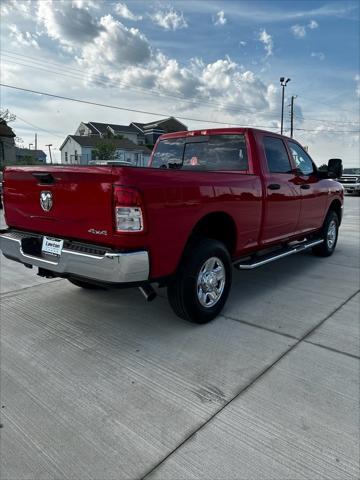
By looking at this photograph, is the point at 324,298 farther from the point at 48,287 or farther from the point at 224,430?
the point at 48,287

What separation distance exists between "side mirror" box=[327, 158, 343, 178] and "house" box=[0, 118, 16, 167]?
35826 millimetres

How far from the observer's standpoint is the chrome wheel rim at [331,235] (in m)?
6.59

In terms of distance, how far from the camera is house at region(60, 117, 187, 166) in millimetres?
49531

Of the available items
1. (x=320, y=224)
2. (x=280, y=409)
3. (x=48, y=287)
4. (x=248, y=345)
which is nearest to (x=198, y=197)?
(x=248, y=345)

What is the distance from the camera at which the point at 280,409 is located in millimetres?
2373

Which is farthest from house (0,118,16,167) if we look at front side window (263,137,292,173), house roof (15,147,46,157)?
front side window (263,137,292,173)

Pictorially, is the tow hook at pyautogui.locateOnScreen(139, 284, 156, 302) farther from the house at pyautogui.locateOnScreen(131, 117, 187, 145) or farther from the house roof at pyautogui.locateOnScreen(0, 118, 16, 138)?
the house at pyautogui.locateOnScreen(131, 117, 187, 145)

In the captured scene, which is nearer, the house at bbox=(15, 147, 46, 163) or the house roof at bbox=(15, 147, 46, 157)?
the house at bbox=(15, 147, 46, 163)

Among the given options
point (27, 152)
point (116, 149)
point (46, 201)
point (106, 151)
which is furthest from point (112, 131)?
point (46, 201)

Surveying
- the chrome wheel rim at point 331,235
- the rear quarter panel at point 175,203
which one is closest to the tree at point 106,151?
the chrome wheel rim at point 331,235

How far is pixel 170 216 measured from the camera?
9.76 ft

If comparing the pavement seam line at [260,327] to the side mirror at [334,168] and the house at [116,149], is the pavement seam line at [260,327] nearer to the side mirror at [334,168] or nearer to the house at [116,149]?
the side mirror at [334,168]

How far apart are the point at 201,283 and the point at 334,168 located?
3.61 metres

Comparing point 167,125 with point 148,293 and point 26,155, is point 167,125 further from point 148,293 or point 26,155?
point 148,293
